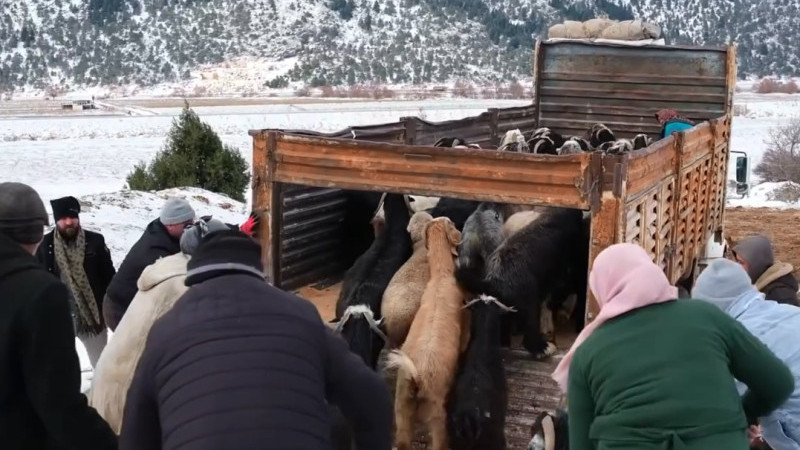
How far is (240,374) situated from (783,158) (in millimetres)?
24192

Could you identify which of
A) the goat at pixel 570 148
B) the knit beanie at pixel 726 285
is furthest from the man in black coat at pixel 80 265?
the knit beanie at pixel 726 285

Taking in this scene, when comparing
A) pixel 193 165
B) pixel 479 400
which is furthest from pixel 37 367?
pixel 193 165

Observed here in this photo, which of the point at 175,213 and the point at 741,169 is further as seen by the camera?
the point at 741,169

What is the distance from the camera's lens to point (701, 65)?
35.8 ft

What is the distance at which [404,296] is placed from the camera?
18.9ft

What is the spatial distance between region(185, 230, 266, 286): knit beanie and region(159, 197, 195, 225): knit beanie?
248 cm

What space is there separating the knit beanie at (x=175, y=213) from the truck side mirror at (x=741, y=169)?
1593cm

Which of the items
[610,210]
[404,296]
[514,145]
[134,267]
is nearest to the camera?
[610,210]

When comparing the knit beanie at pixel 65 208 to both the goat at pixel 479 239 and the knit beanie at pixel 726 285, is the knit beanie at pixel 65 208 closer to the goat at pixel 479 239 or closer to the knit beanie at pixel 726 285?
the goat at pixel 479 239

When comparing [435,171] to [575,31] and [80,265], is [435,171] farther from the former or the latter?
[575,31]

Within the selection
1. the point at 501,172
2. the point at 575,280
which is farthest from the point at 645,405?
the point at 575,280

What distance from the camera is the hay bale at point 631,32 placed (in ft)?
38.5

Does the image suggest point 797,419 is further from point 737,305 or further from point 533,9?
point 533,9

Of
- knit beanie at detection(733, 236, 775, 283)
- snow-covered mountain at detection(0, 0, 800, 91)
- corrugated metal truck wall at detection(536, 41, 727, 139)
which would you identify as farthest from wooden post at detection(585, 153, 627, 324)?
snow-covered mountain at detection(0, 0, 800, 91)
